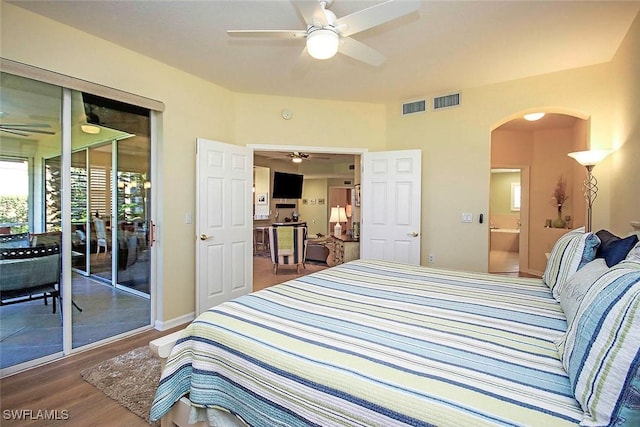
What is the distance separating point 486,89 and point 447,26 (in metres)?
1.55

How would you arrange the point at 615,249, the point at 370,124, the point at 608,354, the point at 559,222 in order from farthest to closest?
1. the point at 559,222
2. the point at 370,124
3. the point at 615,249
4. the point at 608,354

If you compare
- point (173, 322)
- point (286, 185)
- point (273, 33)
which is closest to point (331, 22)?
point (273, 33)

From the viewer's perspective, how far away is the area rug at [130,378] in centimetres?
197

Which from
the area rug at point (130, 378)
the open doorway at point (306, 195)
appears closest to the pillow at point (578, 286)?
the area rug at point (130, 378)

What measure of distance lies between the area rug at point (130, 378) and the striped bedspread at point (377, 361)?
799 mm

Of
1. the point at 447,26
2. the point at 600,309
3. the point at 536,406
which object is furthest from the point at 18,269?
the point at 447,26

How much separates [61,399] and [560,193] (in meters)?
6.82

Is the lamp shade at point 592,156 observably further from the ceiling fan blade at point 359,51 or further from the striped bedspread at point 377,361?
the ceiling fan blade at point 359,51

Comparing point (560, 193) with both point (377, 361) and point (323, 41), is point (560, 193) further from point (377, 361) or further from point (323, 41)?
point (377, 361)

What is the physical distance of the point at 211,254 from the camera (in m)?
3.54

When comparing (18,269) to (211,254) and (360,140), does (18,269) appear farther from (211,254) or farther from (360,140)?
(360,140)

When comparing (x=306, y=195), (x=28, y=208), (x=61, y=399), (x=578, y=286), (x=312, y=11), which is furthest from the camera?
(x=306, y=195)

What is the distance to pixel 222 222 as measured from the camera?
3646 millimetres

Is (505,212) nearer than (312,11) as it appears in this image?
No
